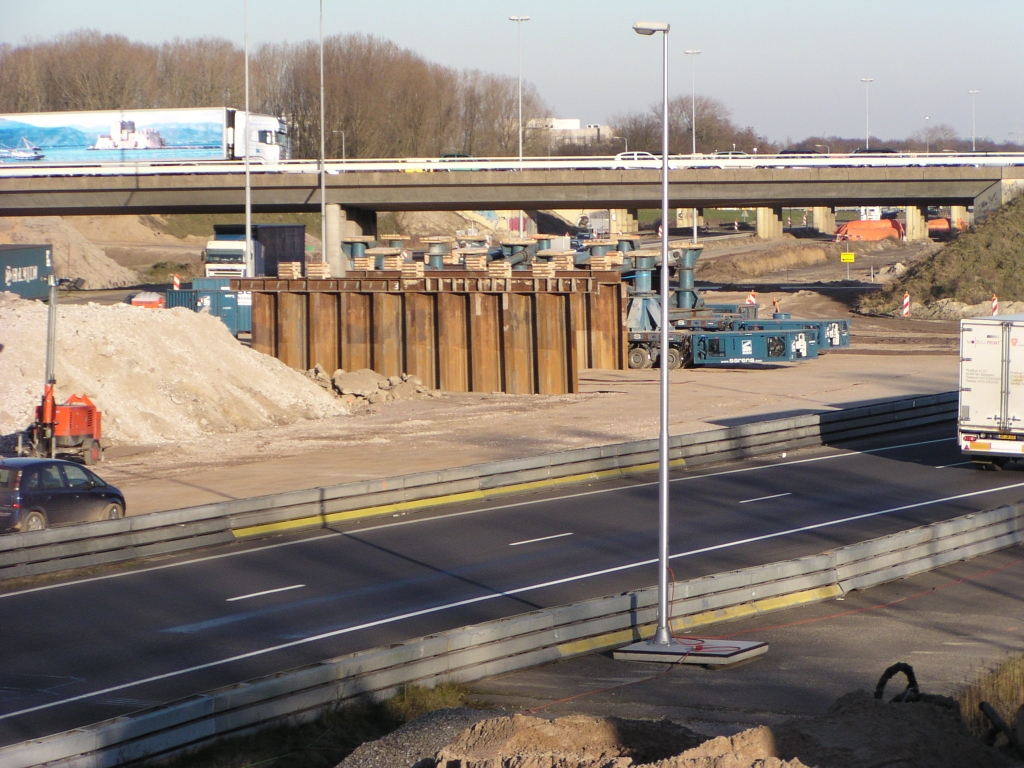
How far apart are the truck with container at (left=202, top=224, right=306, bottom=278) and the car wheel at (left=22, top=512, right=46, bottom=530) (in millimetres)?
40865

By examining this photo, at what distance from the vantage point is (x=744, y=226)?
142 m

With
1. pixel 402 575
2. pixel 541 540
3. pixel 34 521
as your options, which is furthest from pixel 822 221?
pixel 34 521

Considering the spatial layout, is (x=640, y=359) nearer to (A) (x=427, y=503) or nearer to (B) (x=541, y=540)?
(A) (x=427, y=503)

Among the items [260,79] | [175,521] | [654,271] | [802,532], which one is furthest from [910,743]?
[260,79]

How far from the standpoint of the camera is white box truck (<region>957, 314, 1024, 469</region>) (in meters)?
25.0

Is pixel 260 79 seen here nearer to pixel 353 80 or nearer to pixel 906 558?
pixel 353 80

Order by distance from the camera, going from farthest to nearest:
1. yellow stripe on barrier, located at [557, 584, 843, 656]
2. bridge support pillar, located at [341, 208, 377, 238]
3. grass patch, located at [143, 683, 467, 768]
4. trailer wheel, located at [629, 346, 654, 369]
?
bridge support pillar, located at [341, 208, 377, 238] → trailer wheel, located at [629, 346, 654, 369] → yellow stripe on barrier, located at [557, 584, 843, 656] → grass patch, located at [143, 683, 467, 768]

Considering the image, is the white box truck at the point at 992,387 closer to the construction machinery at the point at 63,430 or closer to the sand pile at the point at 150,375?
the sand pile at the point at 150,375

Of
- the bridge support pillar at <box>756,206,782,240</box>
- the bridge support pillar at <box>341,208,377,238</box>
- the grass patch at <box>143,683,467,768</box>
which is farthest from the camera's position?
the bridge support pillar at <box>756,206,782,240</box>

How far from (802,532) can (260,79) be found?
11892 cm

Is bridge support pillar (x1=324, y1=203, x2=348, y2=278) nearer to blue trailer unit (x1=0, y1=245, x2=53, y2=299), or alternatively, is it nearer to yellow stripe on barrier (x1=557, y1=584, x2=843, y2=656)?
blue trailer unit (x1=0, y1=245, x2=53, y2=299)

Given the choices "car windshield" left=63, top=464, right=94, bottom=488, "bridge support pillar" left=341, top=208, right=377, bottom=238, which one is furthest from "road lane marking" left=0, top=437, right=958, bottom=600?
"bridge support pillar" left=341, top=208, right=377, bottom=238

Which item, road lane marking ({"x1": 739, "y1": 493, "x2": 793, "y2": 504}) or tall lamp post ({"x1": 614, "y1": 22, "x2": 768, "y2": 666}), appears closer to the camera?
tall lamp post ({"x1": 614, "y1": 22, "x2": 768, "y2": 666})

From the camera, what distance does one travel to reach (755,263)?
306ft
